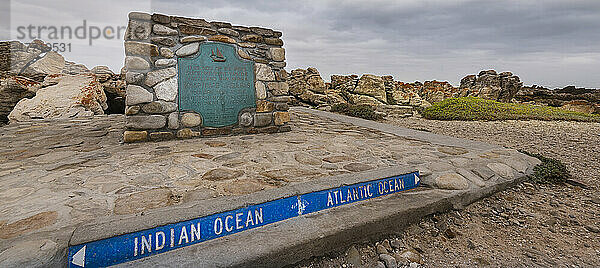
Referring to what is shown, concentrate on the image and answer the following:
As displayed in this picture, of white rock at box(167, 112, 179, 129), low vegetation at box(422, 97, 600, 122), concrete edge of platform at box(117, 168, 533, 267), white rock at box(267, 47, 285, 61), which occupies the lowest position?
concrete edge of platform at box(117, 168, 533, 267)

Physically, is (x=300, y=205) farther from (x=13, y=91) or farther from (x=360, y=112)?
(x=13, y=91)

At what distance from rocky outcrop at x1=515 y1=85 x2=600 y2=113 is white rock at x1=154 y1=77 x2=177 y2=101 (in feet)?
68.2

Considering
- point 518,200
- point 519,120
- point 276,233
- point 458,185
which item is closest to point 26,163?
point 276,233

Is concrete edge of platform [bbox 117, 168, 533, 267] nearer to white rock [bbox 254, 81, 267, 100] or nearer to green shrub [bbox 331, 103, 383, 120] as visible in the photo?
white rock [bbox 254, 81, 267, 100]

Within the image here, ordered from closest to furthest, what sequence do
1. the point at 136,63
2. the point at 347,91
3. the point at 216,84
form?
1. the point at 136,63
2. the point at 216,84
3. the point at 347,91

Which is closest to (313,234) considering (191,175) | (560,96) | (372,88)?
(191,175)

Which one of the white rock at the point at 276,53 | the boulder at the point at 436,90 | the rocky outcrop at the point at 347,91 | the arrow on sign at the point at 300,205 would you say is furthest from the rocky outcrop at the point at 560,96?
the arrow on sign at the point at 300,205

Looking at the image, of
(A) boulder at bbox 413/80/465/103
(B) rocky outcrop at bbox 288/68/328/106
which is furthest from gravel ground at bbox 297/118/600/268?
(A) boulder at bbox 413/80/465/103

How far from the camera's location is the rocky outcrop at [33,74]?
22.6 ft

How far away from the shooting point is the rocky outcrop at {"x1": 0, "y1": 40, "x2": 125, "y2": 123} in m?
6.89

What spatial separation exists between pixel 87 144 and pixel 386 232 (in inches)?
156

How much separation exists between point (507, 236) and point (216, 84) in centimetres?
389

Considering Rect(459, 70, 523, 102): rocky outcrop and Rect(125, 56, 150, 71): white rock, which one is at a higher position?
Rect(459, 70, 523, 102): rocky outcrop

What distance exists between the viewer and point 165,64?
4020mm
